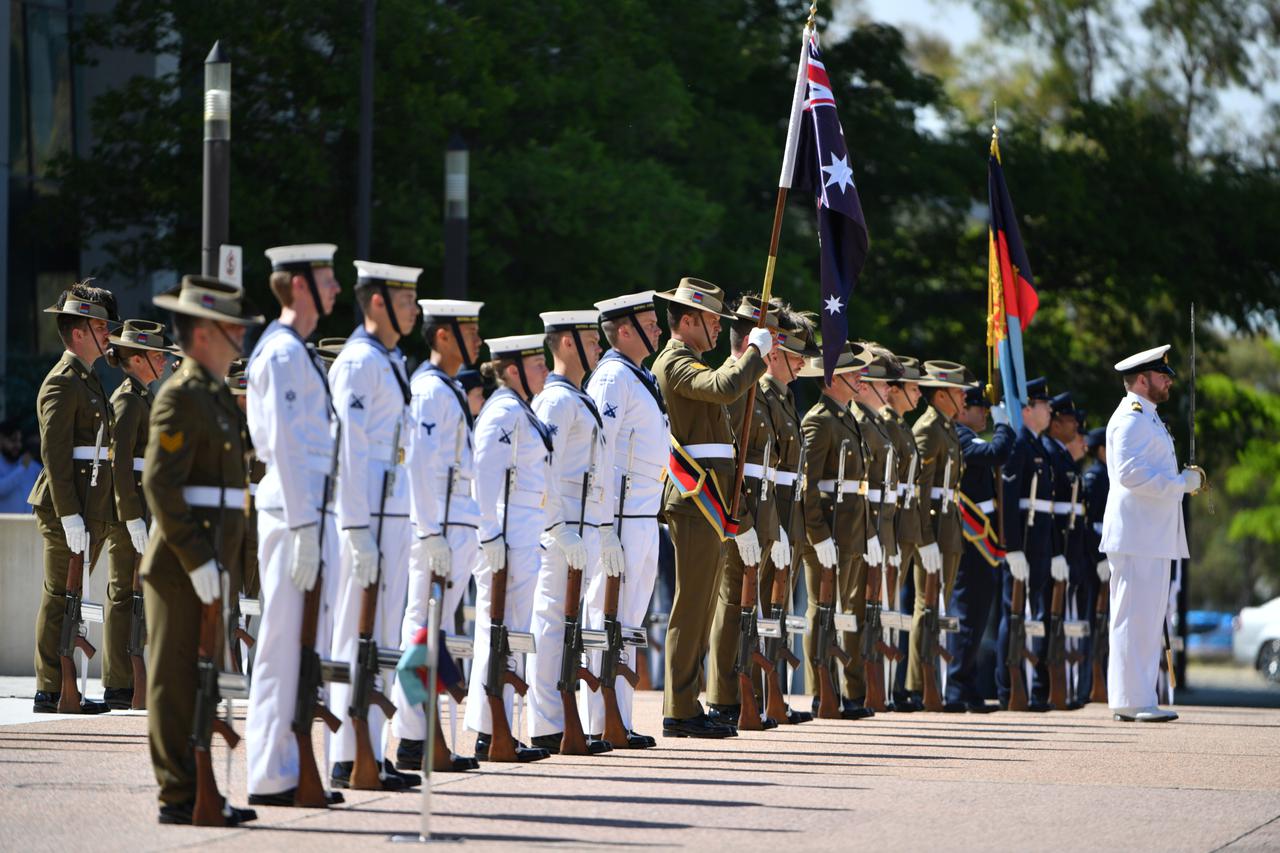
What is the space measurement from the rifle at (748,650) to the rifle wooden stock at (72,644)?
3.68 meters

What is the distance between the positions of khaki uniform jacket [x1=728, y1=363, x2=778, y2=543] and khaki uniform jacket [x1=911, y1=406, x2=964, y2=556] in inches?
102

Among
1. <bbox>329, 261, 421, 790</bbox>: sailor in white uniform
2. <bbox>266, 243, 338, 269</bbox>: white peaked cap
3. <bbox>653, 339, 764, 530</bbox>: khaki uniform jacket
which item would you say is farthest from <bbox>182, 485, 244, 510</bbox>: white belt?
<bbox>653, 339, 764, 530</bbox>: khaki uniform jacket

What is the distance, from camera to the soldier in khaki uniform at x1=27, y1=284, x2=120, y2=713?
1271 centimetres

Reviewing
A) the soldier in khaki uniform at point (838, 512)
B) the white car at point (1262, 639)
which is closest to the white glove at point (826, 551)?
the soldier in khaki uniform at point (838, 512)

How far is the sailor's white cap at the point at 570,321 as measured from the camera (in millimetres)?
11688

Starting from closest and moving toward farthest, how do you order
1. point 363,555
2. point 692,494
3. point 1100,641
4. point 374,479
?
1. point 363,555
2. point 374,479
3. point 692,494
4. point 1100,641

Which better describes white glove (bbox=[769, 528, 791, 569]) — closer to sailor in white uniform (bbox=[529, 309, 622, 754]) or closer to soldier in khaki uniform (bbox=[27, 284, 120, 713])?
sailor in white uniform (bbox=[529, 309, 622, 754])

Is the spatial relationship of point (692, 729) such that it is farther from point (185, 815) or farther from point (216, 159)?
point (216, 159)

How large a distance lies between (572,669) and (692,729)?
1529 millimetres

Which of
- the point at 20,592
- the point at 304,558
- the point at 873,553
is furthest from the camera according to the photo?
the point at 20,592

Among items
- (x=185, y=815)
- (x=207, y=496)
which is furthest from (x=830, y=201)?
(x=185, y=815)

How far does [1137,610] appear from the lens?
48.8 ft

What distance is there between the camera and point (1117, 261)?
1180 inches

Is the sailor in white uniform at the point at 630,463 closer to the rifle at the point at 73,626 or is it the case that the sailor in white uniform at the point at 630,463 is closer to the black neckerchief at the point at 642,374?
the black neckerchief at the point at 642,374
